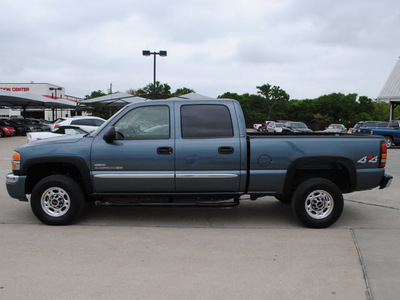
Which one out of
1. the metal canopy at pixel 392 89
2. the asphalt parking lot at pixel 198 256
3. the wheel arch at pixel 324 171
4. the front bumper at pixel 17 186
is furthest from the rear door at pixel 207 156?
the metal canopy at pixel 392 89

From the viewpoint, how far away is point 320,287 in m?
3.52

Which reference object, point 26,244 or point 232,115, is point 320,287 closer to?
point 232,115

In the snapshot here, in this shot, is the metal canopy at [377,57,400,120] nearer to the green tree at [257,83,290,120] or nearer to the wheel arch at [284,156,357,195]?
the wheel arch at [284,156,357,195]

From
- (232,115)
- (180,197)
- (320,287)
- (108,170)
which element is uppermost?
(232,115)

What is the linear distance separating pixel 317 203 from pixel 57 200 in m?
3.72

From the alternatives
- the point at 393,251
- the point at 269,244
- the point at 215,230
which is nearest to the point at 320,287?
the point at 269,244

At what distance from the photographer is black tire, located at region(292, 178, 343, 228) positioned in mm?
5285

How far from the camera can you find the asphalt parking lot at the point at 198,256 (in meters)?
3.46

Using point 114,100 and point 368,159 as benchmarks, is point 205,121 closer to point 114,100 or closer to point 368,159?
point 368,159

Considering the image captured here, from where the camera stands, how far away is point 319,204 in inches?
212

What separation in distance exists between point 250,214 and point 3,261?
11.9ft

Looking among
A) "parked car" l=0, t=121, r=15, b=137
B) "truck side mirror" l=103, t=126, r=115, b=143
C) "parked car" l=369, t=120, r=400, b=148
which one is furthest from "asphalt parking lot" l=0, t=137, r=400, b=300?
"parked car" l=0, t=121, r=15, b=137

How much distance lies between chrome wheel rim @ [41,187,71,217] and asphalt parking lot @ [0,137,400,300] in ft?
0.79

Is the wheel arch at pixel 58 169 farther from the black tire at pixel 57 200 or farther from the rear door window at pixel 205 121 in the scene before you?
the rear door window at pixel 205 121
